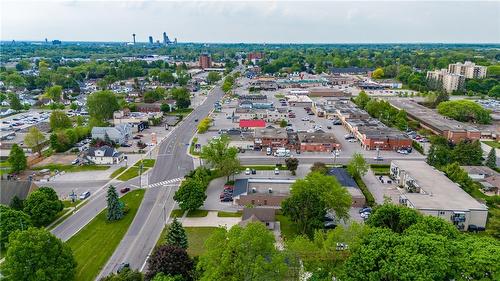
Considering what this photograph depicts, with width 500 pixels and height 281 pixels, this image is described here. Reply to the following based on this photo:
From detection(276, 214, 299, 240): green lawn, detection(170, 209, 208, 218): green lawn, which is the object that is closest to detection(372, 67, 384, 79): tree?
detection(276, 214, 299, 240): green lawn

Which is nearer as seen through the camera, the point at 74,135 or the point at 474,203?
the point at 474,203

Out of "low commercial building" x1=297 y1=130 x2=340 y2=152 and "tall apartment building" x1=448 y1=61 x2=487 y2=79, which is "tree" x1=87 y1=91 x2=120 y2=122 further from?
"tall apartment building" x1=448 y1=61 x2=487 y2=79

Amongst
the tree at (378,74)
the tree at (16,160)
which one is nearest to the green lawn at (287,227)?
the tree at (16,160)

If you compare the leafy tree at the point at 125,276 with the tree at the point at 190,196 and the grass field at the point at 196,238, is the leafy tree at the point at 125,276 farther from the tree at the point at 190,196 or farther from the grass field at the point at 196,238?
the tree at the point at 190,196

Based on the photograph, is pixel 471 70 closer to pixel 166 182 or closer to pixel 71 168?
pixel 166 182

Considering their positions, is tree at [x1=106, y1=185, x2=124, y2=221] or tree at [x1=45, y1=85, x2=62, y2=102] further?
tree at [x1=45, y1=85, x2=62, y2=102]

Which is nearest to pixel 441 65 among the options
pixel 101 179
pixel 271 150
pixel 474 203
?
pixel 271 150

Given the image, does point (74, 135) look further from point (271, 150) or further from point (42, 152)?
point (271, 150)
